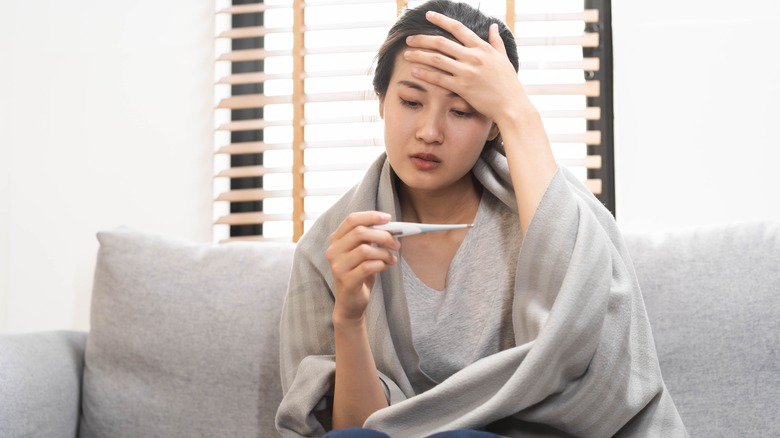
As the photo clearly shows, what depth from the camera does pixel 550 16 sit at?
7.21 ft

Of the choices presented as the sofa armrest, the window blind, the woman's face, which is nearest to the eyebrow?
the woman's face

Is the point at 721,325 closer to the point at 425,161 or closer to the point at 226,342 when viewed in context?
the point at 425,161

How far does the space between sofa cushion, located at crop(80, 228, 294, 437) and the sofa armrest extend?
41mm

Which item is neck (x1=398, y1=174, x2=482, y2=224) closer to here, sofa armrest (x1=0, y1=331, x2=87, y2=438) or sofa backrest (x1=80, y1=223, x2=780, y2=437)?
sofa backrest (x1=80, y1=223, x2=780, y2=437)

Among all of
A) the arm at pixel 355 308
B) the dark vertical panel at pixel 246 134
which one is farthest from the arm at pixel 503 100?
the dark vertical panel at pixel 246 134

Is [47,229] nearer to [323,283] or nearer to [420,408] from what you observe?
[323,283]

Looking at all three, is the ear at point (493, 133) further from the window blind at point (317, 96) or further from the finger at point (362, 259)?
the window blind at point (317, 96)

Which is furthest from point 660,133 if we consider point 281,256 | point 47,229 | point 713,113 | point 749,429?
point 47,229

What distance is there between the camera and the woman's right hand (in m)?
1.10

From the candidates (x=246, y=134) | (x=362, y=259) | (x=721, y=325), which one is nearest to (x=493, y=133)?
(x=362, y=259)

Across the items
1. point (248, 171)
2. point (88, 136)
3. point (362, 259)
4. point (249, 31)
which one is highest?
point (249, 31)

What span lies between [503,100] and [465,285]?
1.10 feet

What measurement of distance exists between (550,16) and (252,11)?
877 mm

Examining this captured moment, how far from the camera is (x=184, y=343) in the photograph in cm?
167
